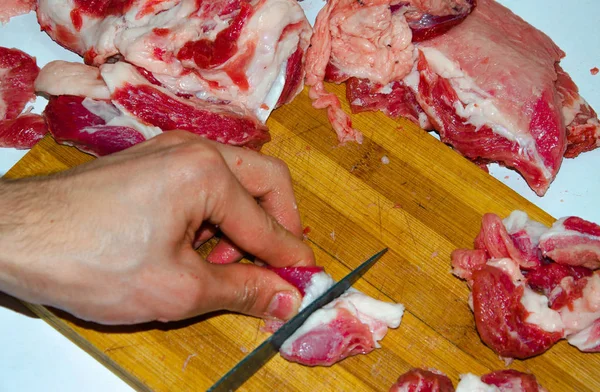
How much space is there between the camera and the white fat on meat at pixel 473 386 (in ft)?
10.3

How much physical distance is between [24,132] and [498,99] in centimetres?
255

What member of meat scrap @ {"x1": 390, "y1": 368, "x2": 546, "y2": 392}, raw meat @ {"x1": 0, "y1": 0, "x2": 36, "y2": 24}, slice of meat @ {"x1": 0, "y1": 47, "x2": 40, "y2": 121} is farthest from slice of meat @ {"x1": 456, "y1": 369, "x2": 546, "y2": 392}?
raw meat @ {"x1": 0, "y1": 0, "x2": 36, "y2": 24}

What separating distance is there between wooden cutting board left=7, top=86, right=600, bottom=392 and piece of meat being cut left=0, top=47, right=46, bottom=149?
1.00 ft

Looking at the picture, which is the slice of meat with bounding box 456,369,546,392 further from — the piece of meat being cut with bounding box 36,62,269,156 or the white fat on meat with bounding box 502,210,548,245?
the piece of meat being cut with bounding box 36,62,269,156

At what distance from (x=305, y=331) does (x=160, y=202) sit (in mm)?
992

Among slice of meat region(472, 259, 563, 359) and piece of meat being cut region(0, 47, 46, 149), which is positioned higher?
piece of meat being cut region(0, 47, 46, 149)

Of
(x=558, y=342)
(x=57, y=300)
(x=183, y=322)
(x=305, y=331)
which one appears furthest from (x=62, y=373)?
(x=558, y=342)

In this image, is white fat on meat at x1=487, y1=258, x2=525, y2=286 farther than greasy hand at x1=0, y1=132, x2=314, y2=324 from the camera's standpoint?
Yes

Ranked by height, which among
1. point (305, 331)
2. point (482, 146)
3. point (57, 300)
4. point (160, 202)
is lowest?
point (305, 331)

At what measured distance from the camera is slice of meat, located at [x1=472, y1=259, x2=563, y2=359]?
124 inches

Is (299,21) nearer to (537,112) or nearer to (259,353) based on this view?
(537,112)

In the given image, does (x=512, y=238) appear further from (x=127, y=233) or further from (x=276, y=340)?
(x=127, y=233)

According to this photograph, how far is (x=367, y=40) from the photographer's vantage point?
12.1ft

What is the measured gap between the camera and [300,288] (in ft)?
10.2
